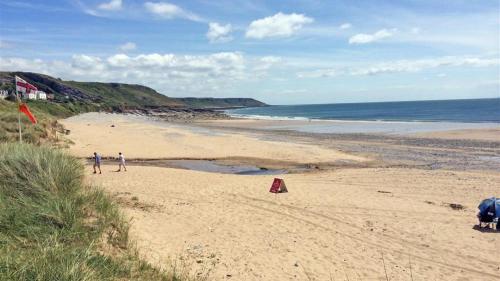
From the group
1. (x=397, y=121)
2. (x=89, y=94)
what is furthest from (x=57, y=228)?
(x=89, y=94)

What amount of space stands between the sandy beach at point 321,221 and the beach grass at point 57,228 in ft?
3.39

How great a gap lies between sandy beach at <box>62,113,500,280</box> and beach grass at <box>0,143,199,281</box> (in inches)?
40.7

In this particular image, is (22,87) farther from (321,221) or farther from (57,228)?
(321,221)

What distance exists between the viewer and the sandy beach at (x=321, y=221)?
884 centimetres

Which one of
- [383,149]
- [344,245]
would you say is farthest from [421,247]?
[383,149]

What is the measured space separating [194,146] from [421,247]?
81.9 feet

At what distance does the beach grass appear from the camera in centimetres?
467

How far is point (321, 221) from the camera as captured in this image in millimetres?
12148

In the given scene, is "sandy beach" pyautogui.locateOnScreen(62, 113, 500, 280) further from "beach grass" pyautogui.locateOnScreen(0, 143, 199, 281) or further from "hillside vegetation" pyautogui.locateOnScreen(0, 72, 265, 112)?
"hillside vegetation" pyautogui.locateOnScreen(0, 72, 265, 112)

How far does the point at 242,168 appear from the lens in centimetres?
2389

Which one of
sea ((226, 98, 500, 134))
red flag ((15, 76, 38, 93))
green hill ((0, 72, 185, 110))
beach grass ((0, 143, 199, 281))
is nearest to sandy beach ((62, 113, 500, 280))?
beach grass ((0, 143, 199, 281))

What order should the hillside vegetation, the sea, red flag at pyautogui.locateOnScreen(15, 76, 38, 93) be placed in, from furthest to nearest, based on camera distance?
1. the hillside vegetation
2. the sea
3. red flag at pyautogui.locateOnScreen(15, 76, 38, 93)

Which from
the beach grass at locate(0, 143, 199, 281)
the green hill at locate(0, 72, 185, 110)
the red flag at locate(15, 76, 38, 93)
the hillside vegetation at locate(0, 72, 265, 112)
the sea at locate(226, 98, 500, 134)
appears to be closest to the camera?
the beach grass at locate(0, 143, 199, 281)

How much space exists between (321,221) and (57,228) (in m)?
7.55
